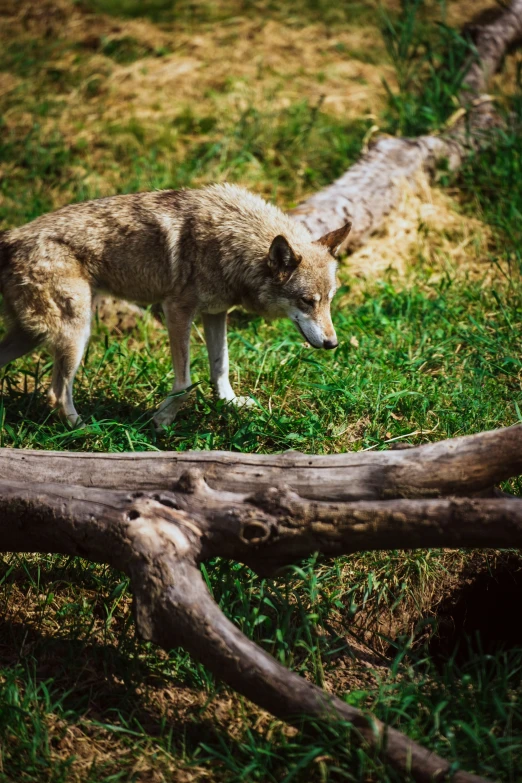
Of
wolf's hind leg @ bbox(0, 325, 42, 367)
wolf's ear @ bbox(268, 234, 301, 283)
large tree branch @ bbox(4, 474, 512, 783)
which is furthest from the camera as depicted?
wolf's hind leg @ bbox(0, 325, 42, 367)

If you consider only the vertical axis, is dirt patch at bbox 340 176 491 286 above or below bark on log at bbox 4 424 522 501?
below

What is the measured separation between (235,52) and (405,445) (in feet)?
25.6

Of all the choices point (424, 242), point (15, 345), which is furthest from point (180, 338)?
point (424, 242)

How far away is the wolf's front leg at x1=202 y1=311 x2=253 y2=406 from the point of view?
17.6 feet

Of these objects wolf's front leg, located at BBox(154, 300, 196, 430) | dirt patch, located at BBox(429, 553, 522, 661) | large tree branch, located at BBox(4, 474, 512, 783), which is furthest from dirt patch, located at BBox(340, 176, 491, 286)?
large tree branch, located at BBox(4, 474, 512, 783)

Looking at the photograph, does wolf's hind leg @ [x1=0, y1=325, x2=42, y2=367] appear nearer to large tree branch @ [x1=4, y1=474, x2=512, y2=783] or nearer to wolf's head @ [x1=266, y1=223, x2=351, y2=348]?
wolf's head @ [x1=266, y1=223, x2=351, y2=348]

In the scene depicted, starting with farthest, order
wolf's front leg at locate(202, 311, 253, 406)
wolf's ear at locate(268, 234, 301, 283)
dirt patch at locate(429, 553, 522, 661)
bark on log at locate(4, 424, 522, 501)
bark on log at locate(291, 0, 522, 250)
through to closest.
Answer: bark on log at locate(291, 0, 522, 250)
wolf's front leg at locate(202, 311, 253, 406)
wolf's ear at locate(268, 234, 301, 283)
dirt patch at locate(429, 553, 522, 661)
bark on log at locate(4, 424, 522, 501)

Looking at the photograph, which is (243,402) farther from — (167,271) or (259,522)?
(259,522)

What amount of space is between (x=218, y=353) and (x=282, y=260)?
858 millimetres

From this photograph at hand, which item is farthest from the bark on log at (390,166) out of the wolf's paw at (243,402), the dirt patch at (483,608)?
the dirt patch at (483,608)

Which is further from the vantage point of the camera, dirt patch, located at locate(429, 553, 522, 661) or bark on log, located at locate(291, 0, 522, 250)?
bark on log, located at locate(291, 0, 522, 250)

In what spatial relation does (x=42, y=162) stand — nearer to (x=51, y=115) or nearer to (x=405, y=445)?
(x=51, y=115)

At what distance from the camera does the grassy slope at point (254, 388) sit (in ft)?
10.8

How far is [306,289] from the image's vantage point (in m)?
5.12
